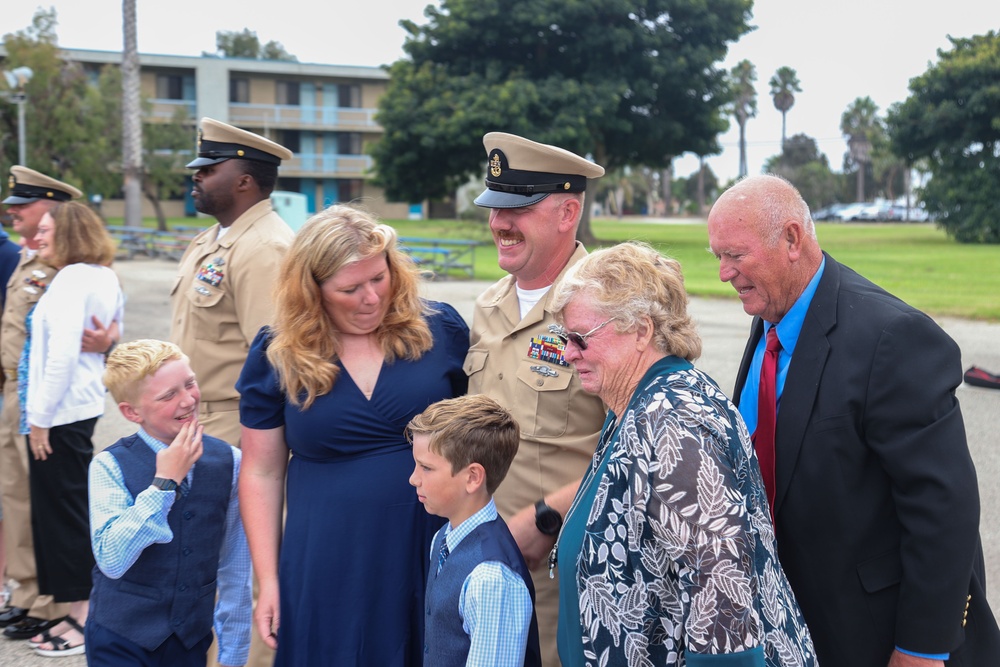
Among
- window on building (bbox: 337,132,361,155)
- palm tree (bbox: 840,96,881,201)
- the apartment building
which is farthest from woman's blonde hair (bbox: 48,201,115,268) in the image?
palm tree (bbox: 840,96,881,201)

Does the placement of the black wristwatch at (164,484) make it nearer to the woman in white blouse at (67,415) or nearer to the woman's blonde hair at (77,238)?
the woman in white blouse at (67,415)

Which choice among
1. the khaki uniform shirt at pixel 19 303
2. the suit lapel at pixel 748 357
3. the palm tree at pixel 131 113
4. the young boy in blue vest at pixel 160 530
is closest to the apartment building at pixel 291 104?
the palm tree at pixel 131 113

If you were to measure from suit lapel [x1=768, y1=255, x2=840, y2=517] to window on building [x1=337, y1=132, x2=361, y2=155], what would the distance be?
57605 mm

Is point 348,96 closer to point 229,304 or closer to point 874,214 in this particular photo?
point 874,214

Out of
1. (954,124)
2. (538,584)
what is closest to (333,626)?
(538,584)

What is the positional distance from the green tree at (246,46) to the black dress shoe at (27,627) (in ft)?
245

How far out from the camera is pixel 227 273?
383cm

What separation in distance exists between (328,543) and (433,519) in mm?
319

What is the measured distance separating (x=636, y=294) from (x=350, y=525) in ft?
3.79

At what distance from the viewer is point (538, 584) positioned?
9.10 feet

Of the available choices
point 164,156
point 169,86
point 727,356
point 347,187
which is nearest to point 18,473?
point 727,356

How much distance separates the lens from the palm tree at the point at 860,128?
94812mm

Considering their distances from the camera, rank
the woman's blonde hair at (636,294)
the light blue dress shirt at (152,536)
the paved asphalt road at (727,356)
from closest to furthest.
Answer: the woman's blonde hair at (636,294) → the light blue dress shirt at (152,536) → the paved asphalt road at (727,356)

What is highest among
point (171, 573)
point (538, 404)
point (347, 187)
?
point (347, 187)
